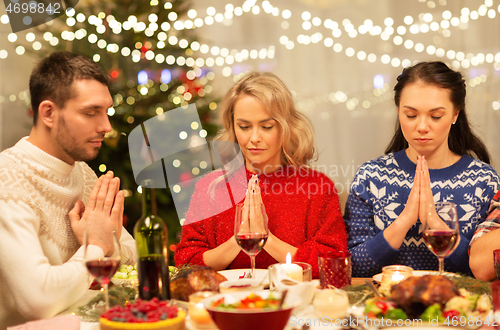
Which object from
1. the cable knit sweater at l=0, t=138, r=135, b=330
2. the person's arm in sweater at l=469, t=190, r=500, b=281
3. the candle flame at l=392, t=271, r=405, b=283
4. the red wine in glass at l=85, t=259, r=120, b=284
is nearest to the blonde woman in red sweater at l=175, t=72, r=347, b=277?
the cable knit sweater at l=0, t=138, r=135, b=330

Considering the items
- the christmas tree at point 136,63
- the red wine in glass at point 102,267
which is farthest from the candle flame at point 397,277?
the christmas tree at point 136,63

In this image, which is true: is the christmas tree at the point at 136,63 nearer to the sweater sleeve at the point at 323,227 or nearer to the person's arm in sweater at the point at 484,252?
the sweater sleeve at the point at 323,227

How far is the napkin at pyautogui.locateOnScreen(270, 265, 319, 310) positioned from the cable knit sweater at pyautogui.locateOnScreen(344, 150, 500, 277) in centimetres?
91

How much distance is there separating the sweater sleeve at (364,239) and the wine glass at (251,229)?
763 millimetres

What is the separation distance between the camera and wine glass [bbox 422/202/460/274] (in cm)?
126

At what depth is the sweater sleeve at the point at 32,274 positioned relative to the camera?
1265 mm

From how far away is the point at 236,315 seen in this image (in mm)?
901

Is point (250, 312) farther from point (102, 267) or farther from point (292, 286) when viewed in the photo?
point (102, 267)

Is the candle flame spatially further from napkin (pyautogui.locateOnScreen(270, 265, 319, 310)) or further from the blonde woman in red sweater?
the blonde woman in red sweater

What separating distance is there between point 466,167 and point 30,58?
301 centimetres

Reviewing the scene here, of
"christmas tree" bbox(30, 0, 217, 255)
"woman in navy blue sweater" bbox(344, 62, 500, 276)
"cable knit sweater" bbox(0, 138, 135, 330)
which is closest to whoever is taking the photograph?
"cable knit sweater" bbox(0, 138, 135, 330)

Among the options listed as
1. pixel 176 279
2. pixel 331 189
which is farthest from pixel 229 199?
pixel 176 279

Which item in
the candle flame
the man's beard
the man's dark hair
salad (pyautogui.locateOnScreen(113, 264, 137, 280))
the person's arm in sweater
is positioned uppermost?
the man's dark hair

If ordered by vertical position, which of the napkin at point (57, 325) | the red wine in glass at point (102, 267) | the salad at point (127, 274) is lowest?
the salad at point (127, 274)
